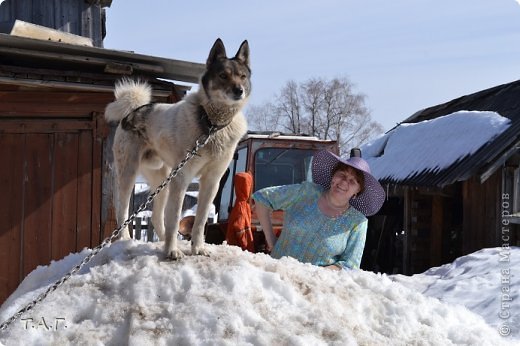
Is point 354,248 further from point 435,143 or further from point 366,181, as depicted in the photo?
point 435,143

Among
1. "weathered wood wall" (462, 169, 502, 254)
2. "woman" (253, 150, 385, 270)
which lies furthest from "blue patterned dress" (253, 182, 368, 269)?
"weathered wood wall" (462, 169, 502, 254)

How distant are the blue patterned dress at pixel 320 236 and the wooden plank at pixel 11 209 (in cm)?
335

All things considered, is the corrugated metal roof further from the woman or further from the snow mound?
the woman

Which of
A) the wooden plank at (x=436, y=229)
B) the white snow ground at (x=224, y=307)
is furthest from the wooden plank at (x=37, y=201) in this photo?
the wooden plank at (x=436, y=229)

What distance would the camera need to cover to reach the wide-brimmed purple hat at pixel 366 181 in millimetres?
4391

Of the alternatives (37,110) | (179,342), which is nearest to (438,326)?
(179,342)

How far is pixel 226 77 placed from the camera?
3707 millimetres

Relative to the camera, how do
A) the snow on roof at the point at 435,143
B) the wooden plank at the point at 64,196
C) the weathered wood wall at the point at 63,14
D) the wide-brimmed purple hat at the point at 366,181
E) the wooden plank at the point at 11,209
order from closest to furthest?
1. the wide-brimmed purple hat at the point at 366,181
2. the wooden plank at the point at 11,209
3. the wooden plank at the point at 64,196
4. the snow on roof at the point at 435,143
5. the weathered wood wall at the point at 63,14

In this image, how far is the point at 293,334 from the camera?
2.64m

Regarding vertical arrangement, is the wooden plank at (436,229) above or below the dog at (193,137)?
below

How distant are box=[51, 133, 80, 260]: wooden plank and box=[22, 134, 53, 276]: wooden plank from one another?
0.07 metres

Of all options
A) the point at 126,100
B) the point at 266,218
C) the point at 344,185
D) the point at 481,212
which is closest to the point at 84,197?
the point at 126,100

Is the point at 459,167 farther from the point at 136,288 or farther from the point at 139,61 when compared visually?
the point at 136,288

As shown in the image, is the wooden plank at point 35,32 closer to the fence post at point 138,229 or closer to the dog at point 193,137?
the dog at point 193,137
